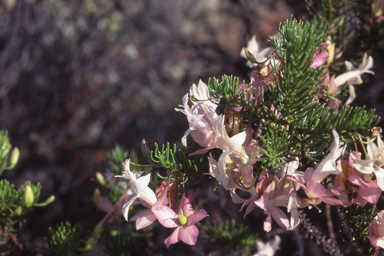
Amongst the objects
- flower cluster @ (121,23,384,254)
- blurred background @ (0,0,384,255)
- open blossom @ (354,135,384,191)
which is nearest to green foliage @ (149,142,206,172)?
flower cluster @ (121,23,384,254)

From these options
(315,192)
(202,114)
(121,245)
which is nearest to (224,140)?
(202,114)

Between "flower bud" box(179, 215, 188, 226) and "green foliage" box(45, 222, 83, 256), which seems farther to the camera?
"green foliage" box(45, 222, 83, 256)

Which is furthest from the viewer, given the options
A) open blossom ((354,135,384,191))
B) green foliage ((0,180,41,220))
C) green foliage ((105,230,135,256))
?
green foliage ((105,230,135,256))

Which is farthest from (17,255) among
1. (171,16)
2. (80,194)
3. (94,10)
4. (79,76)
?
(171,16)

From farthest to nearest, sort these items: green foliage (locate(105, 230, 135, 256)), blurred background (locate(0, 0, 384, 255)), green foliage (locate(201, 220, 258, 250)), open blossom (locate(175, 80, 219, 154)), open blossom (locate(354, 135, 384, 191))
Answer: blurred background (locate(0, 0, 384, 255)) < green foliage (locate(201, 220, 258, 250)) < green foliage (locate(105, 230, 135, 256)) < open blossom (locate(175, 80, 219, 154)) < open blossom (locate(354, 135, 384, 191))

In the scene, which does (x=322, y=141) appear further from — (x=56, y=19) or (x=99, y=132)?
(x=99, y=132)

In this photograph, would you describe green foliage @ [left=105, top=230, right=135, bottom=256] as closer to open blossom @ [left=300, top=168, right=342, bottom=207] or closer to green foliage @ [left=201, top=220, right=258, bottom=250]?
green foliage @ [left=201, top=220, right=258, bottom=250]
